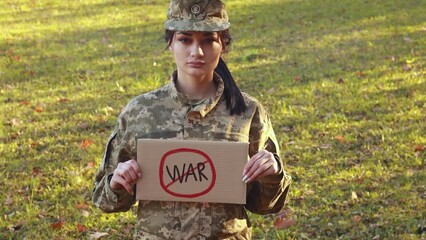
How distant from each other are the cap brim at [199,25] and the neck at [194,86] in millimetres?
172

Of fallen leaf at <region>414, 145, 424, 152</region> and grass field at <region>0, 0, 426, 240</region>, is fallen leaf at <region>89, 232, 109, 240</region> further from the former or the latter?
fallen leaf at <region>414, 145, 424, 152</region>

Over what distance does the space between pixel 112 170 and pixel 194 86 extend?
1.40 feet

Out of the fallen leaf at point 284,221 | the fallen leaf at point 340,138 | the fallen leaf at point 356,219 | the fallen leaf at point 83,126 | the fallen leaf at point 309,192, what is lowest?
the fallen leaf at point 309,192

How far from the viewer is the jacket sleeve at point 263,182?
105 inches

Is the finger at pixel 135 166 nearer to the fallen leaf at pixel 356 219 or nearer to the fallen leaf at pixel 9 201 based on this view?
the fallen leaf at pixel 356 219

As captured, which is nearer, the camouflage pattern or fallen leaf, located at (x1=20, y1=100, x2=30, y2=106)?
the camouflage pattern

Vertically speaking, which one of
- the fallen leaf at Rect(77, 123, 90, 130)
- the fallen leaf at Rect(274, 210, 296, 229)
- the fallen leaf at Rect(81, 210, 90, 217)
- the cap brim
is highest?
the cap brim

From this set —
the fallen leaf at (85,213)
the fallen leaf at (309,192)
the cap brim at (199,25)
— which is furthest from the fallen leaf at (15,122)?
the cap brim at (199,25)

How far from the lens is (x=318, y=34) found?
1195 centimetres

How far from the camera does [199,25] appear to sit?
257 cm

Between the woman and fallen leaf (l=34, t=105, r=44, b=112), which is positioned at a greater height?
the woman

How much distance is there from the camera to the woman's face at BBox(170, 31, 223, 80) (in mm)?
2594

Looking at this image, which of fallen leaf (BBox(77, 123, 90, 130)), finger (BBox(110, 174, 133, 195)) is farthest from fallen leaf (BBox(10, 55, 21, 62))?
finger (BBox(110, 174, 133, 195))

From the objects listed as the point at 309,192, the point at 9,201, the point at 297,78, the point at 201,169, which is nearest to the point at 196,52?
the point at 201,169
